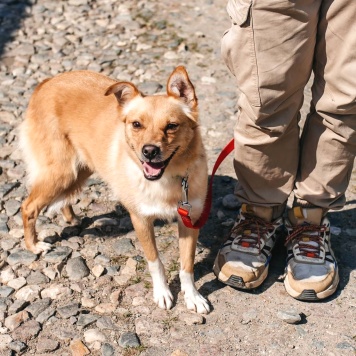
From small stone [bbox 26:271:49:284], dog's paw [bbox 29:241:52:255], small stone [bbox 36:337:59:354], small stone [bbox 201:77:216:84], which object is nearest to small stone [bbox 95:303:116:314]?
small stone [bbox 36:337:59:354]

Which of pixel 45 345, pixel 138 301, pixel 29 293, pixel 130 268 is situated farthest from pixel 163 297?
pixel 29 293

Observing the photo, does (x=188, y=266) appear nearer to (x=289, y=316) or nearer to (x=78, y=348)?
(x=289, y=316)

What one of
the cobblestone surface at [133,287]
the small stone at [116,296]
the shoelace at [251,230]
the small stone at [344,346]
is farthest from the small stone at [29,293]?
the small stone at [344,346]

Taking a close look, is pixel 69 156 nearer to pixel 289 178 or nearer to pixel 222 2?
pixel 289 178

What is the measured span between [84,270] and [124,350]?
2.41ft

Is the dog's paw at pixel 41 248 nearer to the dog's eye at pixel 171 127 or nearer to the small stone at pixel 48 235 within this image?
the small stone at pixel 48 235

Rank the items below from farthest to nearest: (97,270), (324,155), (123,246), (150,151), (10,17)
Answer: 1. (10,17)
2. (123,246)
3. (97,270)
4. (324,155)
5. (150,151)

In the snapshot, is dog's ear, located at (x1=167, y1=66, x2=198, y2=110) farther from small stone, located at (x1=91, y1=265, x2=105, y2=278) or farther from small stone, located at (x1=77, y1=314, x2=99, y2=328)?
small stone, located at (x1=77, y1=314, x2=99, y2=328)

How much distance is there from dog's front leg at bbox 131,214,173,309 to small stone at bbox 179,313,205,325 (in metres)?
0.11

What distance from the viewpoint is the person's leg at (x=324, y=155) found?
2.83 meters

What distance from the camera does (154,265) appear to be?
11.1 feet

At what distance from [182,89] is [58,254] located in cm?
142

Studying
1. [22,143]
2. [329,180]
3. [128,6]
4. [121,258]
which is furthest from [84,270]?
[128,6]

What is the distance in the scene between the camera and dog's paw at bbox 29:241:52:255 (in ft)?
12.4
